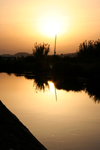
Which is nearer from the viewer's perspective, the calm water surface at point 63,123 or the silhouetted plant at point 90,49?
the calm water surface at point 63,123

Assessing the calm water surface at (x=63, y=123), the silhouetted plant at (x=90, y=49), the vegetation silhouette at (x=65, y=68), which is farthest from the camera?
the silhouetted plant at (x=90, y=49)

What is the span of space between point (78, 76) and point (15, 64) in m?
30.5

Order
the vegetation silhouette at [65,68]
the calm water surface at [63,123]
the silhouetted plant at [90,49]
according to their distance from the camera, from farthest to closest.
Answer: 1. the silhouetted plant at [90,49]
2. the vegetation silhouette at [65,68]
3. the calm water surface at [63,123]

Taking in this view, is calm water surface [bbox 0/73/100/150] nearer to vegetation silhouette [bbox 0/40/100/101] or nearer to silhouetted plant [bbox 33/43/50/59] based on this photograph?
vegetation silhouette [bbox 0/40/100/101]

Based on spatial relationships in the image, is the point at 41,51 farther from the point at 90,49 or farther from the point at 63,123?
the point at 63,123

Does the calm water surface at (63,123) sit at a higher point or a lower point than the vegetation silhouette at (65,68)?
higher

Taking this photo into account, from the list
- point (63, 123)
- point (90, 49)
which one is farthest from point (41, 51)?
point (63, 123)

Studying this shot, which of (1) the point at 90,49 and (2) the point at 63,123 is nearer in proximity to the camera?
(2) the point at 63,123

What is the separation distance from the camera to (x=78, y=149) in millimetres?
6707

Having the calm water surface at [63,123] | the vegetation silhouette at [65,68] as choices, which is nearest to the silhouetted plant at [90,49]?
the vegetation silhouette at [65,68]

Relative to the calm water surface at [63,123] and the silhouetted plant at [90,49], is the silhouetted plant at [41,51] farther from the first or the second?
the calm water surface at [63,123]

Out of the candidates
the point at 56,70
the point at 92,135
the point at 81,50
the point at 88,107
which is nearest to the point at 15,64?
the point at 81,50

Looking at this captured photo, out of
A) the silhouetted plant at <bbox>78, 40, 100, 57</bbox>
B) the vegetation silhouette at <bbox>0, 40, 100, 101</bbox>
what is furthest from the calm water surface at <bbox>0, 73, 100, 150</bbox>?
the silhouetted plant at <bbox>78, 40, 100, 57</bbox>

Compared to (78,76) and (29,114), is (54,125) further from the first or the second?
(78,76)
